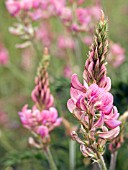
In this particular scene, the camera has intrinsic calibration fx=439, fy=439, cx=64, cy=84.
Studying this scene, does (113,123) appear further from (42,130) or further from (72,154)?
(72,154)

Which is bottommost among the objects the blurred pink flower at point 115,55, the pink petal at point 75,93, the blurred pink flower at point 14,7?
the pink petal at point 75,93

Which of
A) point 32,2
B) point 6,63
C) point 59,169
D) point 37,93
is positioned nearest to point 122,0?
point 6,63

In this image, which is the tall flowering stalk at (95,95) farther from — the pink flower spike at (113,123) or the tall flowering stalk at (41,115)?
the tall flowering stalk at (41,115)

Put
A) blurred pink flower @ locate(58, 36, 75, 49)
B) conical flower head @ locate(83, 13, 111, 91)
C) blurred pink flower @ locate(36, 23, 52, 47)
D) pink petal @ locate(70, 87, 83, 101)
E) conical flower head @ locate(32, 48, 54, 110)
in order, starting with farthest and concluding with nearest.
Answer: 1. blurred pink flower @ locate(36, 23, 52, 47)
2. blurred pink flower @ locate(58, 36, 75, 49)
3. conical flower head @ locate(32, 48, 54, 110)
4. pink petal @ locate(70, 87, 83, 101)
5. conical flower head @ locate(83, 13, 111, 91)

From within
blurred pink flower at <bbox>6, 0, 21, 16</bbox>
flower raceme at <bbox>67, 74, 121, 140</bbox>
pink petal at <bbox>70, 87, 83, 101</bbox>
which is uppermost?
blurred pink flower at <bbox>6, 0, 21, 16</bbox>

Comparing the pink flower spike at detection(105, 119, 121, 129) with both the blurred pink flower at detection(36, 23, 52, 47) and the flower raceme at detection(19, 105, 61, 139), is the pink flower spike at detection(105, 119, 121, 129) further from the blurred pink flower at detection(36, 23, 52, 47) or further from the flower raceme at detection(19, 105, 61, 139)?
the blurred pink flower at detection(36, 23, 52, 47)

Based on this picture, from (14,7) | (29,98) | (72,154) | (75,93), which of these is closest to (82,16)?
(14,7)

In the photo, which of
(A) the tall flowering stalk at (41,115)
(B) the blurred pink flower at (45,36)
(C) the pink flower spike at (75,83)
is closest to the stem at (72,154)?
(A) the tall flowering stalk at (41,115)

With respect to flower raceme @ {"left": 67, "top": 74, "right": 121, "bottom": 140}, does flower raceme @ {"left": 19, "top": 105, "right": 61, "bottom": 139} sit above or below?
above

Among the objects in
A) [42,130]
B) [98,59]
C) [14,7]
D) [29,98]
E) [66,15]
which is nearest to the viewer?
[98,59]

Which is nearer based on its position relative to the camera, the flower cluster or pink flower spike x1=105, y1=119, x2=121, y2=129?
pink flower spike x1=105, y1=119, x2=121, y2=129

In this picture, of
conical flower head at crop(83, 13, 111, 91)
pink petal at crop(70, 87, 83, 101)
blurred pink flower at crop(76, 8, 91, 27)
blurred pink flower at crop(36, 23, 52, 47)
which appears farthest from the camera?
blurred pink flower at crop(36, 23, 52, 47)

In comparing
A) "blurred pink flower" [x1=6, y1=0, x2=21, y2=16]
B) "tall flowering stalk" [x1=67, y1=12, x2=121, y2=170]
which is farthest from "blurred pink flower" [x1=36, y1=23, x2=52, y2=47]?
"tall flowering stalk" [x1=67, y1=12, x2=121, y2=170]
